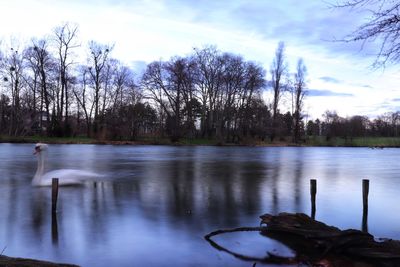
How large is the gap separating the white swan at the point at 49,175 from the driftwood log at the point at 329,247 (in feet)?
28.9

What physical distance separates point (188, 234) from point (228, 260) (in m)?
1.87

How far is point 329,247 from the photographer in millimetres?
7621

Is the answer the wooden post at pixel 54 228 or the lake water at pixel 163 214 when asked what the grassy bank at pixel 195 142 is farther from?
the wooden post at pixel 54 228

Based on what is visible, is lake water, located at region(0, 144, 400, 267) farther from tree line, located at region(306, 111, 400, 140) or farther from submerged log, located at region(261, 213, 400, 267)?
tree line, located at region(306, 111, 400, 140)

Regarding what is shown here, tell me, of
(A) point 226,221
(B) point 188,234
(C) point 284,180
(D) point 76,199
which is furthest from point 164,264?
(C) point 284,180

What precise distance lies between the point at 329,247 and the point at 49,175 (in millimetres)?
11799

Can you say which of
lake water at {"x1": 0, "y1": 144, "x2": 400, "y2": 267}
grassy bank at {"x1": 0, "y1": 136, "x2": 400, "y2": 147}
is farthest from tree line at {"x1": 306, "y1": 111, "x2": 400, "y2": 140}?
lake water at {"x1": 0, "y1": 144, "x2": 400, "y2": 267}

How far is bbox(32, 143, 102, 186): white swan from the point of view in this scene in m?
15.8

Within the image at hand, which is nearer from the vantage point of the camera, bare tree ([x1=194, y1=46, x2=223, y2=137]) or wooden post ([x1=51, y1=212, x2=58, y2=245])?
wooden post ([x1=51, y1=212, x2=58, y2=245])

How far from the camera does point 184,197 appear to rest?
47.6 ft

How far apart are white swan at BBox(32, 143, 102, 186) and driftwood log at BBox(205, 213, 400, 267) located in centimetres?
882

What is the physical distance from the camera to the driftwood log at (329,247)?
23.5ft

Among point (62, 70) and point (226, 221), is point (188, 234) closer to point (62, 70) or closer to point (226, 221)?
point (226, 221)

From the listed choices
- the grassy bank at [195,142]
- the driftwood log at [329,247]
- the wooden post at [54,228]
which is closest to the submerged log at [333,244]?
the driftwood log at [329,247]
